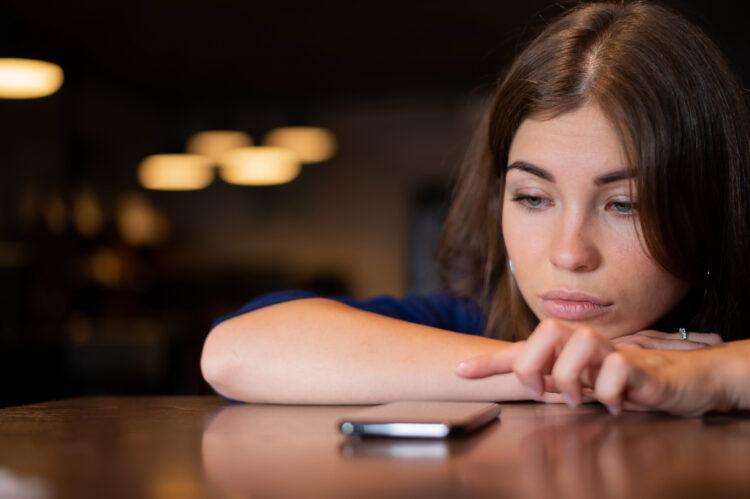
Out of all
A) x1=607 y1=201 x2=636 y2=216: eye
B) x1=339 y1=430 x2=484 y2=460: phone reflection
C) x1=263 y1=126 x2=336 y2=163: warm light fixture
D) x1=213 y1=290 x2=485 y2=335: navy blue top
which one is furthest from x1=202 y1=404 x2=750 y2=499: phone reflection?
x1=263 y1=126 x2=336 y2=163: warm light fixture

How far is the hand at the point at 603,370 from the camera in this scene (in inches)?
32.6

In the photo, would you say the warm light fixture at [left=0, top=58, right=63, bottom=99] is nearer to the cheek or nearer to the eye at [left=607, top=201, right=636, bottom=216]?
the cheek

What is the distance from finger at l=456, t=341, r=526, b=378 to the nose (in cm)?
25

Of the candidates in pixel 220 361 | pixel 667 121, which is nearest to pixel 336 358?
pixel 220 361

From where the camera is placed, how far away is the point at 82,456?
689 mm

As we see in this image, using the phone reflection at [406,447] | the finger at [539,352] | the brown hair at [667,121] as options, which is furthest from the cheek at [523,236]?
the phone reflection at [406,447]

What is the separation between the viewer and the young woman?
3.55 ft

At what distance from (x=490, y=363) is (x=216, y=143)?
19.1ft

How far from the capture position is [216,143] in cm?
652

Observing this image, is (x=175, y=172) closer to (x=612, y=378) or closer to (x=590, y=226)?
(x=590, y=226)

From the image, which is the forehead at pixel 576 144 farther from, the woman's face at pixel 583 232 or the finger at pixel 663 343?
the finger at pixel 663 343

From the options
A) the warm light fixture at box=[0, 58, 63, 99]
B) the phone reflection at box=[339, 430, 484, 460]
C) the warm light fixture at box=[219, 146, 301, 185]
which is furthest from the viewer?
the warm light fixture at box=[219, 146, 301, 185]

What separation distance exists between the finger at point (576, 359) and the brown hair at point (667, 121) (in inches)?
11.9

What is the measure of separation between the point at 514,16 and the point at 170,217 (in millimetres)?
2727
